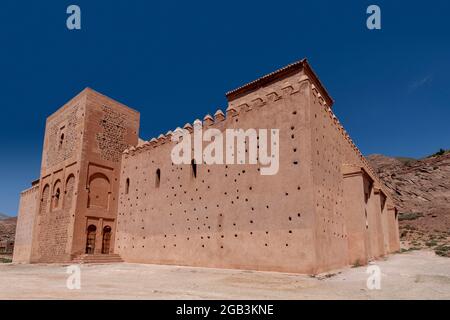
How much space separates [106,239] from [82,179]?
12.5 ft

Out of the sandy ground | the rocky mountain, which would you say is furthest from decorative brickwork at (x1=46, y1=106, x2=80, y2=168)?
the rocky mountain

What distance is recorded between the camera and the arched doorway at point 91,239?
710 inches

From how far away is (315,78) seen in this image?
56.5ft

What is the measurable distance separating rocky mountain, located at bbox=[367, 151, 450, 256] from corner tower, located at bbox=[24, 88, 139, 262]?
79.3 feet

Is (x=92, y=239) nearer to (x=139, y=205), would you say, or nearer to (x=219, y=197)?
(x=139, y=205)

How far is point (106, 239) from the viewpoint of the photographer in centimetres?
1898

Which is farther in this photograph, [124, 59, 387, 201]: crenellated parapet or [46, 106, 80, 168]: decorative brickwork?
[46, 106, 80, 168]: decorative brickwork

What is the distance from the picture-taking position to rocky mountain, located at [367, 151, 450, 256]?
2978cm

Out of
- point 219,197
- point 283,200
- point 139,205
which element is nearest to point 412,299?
point 283,200

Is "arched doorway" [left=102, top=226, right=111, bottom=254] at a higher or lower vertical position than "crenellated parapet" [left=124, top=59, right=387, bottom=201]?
lower

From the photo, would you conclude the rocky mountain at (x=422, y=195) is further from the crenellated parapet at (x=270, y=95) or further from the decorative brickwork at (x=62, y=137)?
the decorative brickwork at (x=62, y=137)

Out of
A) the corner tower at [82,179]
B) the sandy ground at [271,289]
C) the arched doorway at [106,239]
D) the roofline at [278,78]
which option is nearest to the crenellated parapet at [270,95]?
the roofline at [278,78]

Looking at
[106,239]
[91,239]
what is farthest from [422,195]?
[91,239]

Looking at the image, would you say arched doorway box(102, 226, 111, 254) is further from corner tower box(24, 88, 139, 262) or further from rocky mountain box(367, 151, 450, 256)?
rocky mountain box(367, 151, 450, 256)
